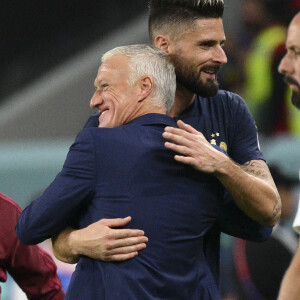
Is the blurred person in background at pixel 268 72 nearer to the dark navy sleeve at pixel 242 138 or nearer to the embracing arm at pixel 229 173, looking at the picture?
the dark navy sleeve at pixel 242 138

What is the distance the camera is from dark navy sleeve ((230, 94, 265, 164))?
234 cm

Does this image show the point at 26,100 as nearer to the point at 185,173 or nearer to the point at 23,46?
the point at 23,46

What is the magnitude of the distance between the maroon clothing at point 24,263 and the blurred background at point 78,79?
168 cm

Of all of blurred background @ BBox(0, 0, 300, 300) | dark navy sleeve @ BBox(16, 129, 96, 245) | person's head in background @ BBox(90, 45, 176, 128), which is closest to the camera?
dark navy sleeve @ BBox(16, 129, 96, 245)

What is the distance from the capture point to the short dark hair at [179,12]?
7.77ft

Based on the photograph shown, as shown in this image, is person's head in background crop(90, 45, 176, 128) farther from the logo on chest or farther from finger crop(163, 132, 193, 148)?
the logo on chest

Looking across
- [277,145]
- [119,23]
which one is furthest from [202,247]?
[119,23]

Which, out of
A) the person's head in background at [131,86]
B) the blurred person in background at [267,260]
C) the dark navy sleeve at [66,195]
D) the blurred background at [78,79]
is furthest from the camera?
the blurred background at [78,79]

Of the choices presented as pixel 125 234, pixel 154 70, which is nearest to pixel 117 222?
pixel 125 234

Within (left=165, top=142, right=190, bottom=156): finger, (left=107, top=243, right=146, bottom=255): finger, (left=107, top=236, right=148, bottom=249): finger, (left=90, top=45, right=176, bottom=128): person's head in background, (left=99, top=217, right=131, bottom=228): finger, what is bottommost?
(left=107, top=243, right=146, bottom=255): finger

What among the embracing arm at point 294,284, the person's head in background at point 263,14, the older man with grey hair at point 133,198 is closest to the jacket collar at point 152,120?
the older man with grey hair at point 133,198

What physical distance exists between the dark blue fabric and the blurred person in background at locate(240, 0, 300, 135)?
7.46ft

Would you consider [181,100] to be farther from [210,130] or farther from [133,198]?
[133,198]

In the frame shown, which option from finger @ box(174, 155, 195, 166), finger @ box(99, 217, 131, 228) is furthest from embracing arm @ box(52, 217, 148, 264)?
finger @ box(174, 155, 195, 166)
